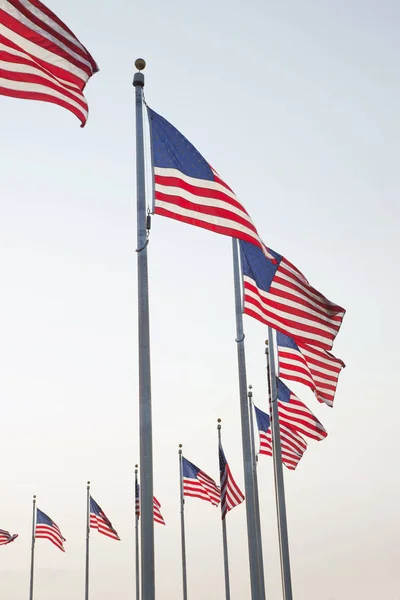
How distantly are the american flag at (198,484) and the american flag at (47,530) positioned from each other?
435 inches

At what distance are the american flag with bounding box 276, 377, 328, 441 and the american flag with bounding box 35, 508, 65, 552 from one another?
2407 cm

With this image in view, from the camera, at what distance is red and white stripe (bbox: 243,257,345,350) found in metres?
19.8

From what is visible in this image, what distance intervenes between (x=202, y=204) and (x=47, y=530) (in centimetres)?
3623

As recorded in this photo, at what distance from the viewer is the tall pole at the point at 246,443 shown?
19.4 m

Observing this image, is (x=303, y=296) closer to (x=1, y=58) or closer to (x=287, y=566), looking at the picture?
(x=287, y=566)

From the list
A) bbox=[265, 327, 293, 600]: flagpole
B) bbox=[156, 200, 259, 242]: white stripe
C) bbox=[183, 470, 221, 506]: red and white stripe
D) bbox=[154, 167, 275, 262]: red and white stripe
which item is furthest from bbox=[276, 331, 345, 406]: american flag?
bbox=[183, 470, 221, 506]: red and white stripe

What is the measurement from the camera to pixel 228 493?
35.1m

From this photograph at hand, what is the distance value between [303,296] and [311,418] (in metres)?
7.75

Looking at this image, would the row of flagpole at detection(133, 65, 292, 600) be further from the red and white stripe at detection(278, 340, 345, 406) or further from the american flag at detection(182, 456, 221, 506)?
the american flag at detection(182, 456, 221, 506)

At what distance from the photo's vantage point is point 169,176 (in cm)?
1551

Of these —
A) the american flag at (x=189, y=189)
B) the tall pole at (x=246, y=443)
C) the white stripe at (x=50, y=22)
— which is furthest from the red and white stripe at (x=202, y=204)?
the tall pole at (x=246, y=443)

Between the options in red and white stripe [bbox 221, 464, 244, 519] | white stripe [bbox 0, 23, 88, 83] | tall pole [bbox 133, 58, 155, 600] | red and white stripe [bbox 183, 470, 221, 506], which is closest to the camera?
tall pole [bbox 133, 58, 155, 600]

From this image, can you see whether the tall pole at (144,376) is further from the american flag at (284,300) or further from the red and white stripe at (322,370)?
the red and white stripe at (322,370)

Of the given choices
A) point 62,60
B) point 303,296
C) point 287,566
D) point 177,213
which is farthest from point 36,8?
point 287,566
